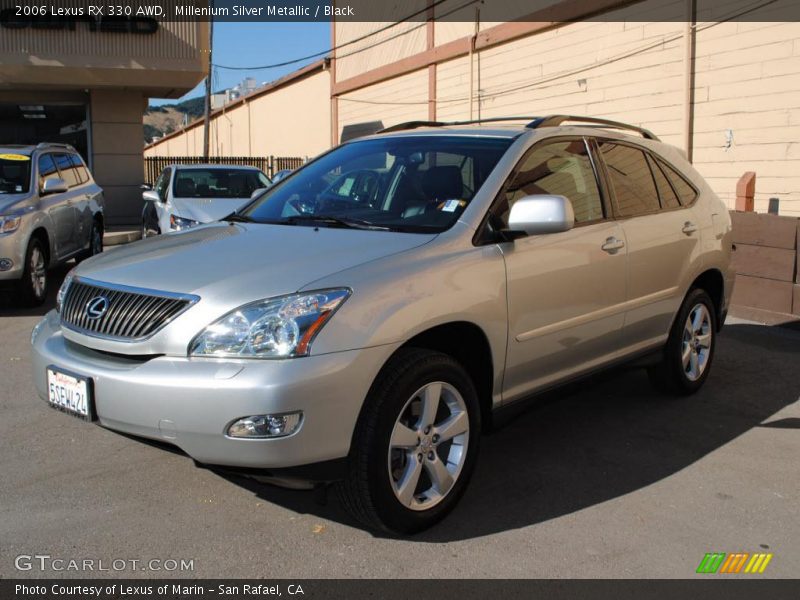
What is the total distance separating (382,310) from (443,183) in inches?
44.6

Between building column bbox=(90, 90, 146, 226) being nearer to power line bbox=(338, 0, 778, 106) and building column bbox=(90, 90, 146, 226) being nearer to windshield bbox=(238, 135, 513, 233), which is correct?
power line bbox=(338, 0, 778, 106)

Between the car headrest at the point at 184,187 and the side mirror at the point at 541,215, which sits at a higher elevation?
the car headrest at the point at 184,187

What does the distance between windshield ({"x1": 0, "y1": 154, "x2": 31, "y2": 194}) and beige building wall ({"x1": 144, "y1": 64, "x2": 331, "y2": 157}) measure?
17.5 m

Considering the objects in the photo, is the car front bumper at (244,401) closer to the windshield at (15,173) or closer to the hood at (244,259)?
the hood at (244,259)

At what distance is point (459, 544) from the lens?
335cm

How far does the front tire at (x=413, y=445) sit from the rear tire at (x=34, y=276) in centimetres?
621

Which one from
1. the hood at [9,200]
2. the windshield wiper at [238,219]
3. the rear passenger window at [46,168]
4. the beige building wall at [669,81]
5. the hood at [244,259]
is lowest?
the hood at [244,259]

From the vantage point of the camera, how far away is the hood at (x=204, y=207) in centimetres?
1014

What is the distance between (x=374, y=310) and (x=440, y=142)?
5.18 feet

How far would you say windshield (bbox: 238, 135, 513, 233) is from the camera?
3.89 metres

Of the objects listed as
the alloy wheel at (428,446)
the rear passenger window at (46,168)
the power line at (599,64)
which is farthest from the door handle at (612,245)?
the power line at (599,64)

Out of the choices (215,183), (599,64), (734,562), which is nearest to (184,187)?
(215,183)

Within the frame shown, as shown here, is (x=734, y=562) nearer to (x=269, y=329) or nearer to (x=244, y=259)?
(x=269, y=329)

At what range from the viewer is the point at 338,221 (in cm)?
395
